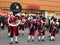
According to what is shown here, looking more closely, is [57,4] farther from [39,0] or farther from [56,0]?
[39,0]

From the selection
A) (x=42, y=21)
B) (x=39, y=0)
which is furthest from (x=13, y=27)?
(x=39, y=0)

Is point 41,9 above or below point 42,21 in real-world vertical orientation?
below

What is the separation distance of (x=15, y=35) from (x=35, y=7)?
37658 millimetres

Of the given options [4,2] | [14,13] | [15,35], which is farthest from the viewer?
[4,2]

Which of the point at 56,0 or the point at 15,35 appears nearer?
the point at 15,35

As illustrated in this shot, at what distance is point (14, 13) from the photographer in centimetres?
1460

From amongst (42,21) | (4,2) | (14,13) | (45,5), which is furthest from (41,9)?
(14,13)

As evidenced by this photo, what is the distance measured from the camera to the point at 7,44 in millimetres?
15422

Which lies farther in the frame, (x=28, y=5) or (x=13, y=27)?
(x=28, y=5)

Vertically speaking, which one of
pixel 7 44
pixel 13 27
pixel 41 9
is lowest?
pixel 41 9

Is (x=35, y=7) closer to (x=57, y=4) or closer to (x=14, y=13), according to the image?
(x=57, y=4)

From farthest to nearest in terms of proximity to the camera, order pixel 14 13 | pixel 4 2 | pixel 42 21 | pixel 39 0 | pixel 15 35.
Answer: pixel 39 0 → pixel 4 2 → pixel 42 21 → pixel 15 35 → pixel 14 13

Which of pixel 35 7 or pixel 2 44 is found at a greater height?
pixel 2 44

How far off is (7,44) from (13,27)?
1.03 metres
